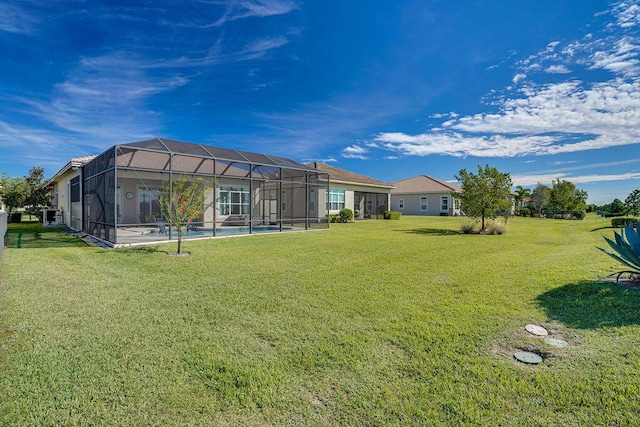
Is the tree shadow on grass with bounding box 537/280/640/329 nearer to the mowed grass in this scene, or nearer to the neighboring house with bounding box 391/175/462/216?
the mowed grass

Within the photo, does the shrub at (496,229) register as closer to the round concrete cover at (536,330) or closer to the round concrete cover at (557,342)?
the round concrete cover at (536,330)

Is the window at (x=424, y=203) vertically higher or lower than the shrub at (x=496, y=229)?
higher

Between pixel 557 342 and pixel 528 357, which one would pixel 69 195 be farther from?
pixel 557 342

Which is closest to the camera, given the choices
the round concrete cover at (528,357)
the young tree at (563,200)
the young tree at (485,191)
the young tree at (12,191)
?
the round concrete cover at (528,357)

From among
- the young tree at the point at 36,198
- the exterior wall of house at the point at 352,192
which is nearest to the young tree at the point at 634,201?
the exterior wall of house at the point at 352,192

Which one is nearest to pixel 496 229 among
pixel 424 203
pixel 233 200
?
pixel 233 200

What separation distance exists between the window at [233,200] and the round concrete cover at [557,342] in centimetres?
1790

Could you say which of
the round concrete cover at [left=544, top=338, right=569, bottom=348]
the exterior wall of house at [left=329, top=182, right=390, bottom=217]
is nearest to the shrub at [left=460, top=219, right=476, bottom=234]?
the exterior wall of house at [left=329, top=182, right=390, bottom=217]

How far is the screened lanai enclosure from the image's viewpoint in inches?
452

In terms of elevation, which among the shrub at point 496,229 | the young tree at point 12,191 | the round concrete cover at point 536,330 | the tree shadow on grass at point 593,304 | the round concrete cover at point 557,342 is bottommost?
the round concrete cover at point 557,342

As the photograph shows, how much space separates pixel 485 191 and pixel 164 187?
15003 mm

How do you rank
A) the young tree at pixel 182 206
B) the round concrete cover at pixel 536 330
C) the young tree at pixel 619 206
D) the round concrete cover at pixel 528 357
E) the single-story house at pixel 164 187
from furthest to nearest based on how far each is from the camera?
the single-story house at pixel 164 187
the young tree at pixel 619 206
the young tree at pixel 182 206
the round concrete cover at pixel 536 330
the round concrete cover at pixel 528 357

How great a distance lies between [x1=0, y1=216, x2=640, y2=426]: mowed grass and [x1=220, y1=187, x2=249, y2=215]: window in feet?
41.6

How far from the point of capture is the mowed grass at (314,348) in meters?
2.32
